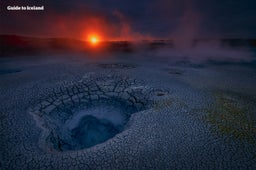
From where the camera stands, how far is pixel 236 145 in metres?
1.85

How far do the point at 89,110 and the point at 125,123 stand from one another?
0.77 m

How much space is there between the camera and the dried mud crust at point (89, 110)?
2.54 meters

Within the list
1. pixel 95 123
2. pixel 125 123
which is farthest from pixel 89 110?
pixel 125 123

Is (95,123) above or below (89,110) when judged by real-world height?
below

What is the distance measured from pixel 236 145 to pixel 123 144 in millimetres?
1269

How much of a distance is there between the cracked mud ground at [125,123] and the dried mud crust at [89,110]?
0.02 meters

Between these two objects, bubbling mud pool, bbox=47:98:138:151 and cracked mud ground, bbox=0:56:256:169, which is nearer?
cracked mud ground, bbox=0:56:256:169

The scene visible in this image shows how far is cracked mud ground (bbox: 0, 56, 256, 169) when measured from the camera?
1.69 meters

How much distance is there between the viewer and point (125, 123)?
2713mm

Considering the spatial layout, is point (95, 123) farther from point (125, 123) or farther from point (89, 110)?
point (125, 123)

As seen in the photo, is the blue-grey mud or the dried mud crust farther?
the dried mud crust

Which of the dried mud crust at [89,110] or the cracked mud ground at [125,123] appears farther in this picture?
the dried mud crust at [89,110]

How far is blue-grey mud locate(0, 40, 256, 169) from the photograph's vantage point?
5.55ft

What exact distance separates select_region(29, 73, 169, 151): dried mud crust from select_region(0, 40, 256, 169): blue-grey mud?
0.05 feet
